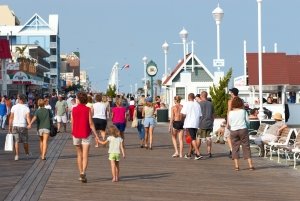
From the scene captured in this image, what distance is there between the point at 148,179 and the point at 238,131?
286 cm

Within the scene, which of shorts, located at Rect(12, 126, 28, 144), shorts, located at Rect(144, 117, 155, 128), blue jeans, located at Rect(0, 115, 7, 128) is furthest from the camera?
blue jeans, located at Rect(0, 115, 7, 128)

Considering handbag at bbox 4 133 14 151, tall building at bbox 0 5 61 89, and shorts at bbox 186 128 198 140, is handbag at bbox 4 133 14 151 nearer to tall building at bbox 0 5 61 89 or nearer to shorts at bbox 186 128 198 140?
shorts at bbox 186 128 198 140

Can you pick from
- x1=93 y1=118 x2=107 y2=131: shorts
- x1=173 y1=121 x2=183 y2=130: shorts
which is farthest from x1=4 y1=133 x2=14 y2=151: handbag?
x1=93 y1=118 x2=107 y2=131: shorts

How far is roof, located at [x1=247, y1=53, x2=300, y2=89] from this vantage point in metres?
39.1

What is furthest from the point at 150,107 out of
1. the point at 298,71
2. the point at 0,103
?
the point at 298,71

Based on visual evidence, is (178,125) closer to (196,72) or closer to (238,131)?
(238,131)

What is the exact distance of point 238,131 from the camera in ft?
54.9

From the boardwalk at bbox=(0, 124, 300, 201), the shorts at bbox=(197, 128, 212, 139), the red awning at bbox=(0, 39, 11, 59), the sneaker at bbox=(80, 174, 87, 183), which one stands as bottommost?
the boardwalk at bbox=(0, 124, 300, 201)

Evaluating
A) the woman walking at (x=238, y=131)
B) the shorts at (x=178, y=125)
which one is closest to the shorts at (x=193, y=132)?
the shorts at (x=178, y=125)

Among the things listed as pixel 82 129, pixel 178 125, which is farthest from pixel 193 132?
pixel 82 129

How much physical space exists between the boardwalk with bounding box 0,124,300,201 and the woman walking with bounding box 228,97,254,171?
405mm

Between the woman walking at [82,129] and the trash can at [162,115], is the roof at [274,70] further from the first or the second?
the woman walking at [82,129]

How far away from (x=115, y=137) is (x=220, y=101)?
16.0 metres

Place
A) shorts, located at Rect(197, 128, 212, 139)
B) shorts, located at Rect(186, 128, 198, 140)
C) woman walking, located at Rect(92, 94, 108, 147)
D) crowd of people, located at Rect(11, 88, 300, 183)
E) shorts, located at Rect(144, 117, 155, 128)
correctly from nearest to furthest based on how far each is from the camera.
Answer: crowd of people, located at Rect(11, 88, 300, 183) < shorts, located at Rect(186, 128, 198, 140) < shorts, located at Rect(197, 128, 212, 139) < shorts, located at Rect(144, 117, 155, 128) < woman walking, located at Rect(92, 94, 108, 147)
